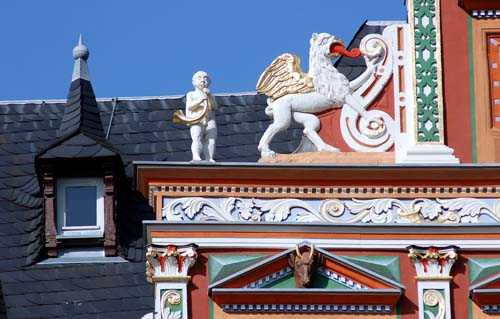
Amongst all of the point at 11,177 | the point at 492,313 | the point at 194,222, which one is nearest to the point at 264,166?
the point at 194,222

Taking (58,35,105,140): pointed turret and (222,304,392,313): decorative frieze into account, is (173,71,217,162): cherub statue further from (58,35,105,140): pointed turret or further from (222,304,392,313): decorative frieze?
(58,35,105,140): pointed turret

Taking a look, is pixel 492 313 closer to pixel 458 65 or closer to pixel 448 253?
pixel 448 253

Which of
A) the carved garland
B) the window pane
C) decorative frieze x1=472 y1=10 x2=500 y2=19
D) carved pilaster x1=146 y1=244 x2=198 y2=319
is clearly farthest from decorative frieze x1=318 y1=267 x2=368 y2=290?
the window pane

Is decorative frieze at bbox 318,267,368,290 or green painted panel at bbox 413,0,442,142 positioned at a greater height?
green painted panel at bbox 413,0,442,142

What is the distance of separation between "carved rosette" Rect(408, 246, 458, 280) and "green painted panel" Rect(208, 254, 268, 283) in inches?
68.5

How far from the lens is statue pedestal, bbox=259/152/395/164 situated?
102 ft

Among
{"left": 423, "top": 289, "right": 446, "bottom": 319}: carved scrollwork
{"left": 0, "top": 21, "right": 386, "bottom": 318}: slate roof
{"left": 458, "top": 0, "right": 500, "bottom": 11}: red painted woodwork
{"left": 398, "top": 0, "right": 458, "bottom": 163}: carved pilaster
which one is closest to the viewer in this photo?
{"left": 423, "top": 289, "right": 446, "bottom": 319}: carved scrollwork

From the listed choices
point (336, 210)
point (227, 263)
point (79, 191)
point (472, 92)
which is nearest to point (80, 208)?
point (79, 191)

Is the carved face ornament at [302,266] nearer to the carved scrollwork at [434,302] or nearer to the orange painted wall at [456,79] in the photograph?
the carved scrollwork at [434,302]

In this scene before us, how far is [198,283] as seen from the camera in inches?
1192

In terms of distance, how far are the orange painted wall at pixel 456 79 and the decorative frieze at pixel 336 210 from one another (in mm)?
650

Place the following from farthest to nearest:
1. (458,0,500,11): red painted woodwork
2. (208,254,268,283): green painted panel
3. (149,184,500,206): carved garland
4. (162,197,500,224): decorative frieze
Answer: (458,0,500,11): red painted woodwork, (149,184,500,206): carved garland, (162,197,500,224): decorative frieze, (208,254,268,283): green painted panel

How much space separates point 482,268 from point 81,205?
5578 millimetres

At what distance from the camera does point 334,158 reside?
3095 cm
